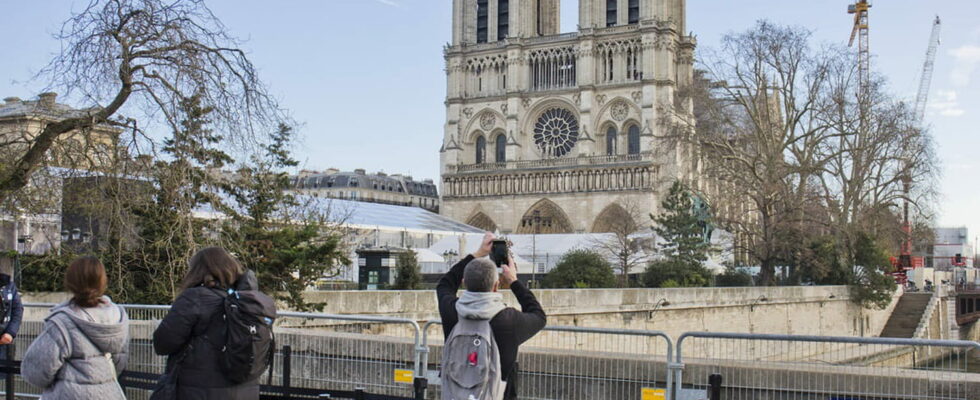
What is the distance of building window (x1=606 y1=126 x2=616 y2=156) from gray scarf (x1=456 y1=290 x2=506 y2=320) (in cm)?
5846

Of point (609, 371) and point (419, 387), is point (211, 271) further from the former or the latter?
point (609, 371)

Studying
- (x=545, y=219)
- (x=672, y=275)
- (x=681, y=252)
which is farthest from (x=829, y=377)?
(x=545, y=219)

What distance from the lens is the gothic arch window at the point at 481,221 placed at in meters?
66.2

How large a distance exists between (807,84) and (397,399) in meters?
31.1

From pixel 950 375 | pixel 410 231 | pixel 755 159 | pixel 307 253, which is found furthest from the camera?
pixel 410 231

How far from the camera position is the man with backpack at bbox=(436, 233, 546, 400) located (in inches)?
192

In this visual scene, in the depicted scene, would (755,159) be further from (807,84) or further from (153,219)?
(153,219)

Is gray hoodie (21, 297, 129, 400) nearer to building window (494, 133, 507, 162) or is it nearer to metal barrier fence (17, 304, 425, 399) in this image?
metal barrier fence (17, 304, 425, 399)

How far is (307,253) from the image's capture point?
18.4 m

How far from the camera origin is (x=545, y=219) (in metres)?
63.9

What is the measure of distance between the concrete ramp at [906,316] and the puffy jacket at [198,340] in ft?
137

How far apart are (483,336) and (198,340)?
1.40 meters

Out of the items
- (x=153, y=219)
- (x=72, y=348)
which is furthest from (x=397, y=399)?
(x=153, y=219)

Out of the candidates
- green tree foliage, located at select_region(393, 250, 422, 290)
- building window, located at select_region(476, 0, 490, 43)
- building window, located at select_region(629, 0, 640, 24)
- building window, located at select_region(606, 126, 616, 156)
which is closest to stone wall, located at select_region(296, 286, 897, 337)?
green tree foliage, located at select_region(393, 250, 422, 290)
